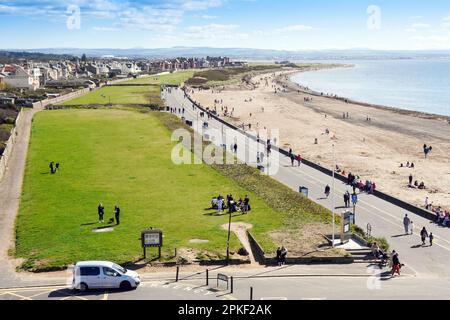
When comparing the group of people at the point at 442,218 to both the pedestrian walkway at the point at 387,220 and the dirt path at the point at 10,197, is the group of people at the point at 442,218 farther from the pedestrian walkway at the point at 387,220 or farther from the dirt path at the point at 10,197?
the dirt path at the point at 10,197

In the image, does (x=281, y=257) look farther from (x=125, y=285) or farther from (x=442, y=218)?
(x=442, y=218)

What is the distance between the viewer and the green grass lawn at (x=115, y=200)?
88.3ft

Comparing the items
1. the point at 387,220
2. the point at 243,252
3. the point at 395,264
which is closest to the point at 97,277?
the point at 243,252

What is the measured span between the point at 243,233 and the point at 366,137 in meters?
45.8

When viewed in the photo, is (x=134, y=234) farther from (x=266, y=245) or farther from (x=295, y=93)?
(x=295, y=93)

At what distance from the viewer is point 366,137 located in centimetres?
7088

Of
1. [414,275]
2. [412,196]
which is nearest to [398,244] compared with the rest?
[414,275]

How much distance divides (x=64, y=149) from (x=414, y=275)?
138 feet

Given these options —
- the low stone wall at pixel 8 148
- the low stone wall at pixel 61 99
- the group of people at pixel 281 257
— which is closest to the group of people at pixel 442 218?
the group of people at pixel 281 257

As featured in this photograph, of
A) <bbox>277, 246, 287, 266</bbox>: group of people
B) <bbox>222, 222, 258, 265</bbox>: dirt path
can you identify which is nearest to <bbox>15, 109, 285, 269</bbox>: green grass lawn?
<bbox>222, 222, 258, 265</bbox>: dirt path

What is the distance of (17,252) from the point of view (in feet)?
86.3

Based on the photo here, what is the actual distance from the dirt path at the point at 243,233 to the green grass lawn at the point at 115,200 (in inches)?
21.3

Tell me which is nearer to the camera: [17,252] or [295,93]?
[17,252]
